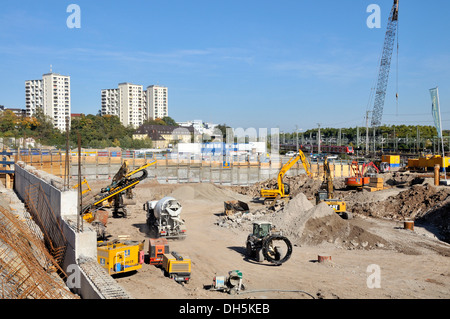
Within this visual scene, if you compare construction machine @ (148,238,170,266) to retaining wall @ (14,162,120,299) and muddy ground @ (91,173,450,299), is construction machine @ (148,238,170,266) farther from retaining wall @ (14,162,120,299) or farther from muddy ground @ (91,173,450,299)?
retaining wall @ (14,162,120,299)

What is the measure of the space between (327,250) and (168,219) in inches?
334

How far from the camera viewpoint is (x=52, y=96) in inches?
5290

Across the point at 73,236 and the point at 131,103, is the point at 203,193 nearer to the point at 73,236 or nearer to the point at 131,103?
the point at 73,236

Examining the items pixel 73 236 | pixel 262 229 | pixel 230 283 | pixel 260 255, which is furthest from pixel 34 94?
pixel 230 283

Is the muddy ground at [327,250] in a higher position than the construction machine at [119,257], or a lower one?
lower

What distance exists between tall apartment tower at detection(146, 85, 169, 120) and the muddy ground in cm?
14678

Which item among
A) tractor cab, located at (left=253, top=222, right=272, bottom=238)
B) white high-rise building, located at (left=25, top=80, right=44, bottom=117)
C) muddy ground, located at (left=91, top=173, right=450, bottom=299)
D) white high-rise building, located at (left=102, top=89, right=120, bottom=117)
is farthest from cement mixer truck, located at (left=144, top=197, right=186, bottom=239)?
white high-rise building, located at (left=102, top=89, right=120, bottom=117)

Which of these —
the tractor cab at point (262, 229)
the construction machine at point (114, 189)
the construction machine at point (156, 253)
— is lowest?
the construction machine at point (156, 253)

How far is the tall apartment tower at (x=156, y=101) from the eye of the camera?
584 feet

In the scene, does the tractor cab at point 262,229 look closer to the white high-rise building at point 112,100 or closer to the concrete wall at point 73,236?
the concrete wall at point 73,236

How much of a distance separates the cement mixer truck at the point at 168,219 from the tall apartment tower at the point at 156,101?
157m

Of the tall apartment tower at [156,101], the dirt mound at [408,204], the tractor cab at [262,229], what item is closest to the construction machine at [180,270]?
the tractor cab at [262,229]

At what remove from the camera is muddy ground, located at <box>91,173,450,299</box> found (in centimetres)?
1488

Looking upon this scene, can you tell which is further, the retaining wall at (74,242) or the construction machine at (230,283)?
the construction machine at (230,283)
